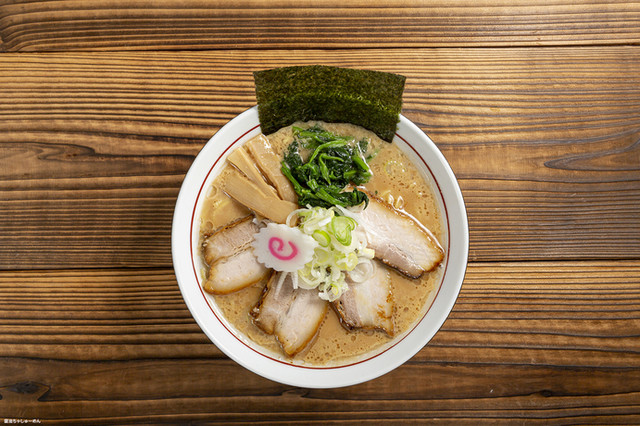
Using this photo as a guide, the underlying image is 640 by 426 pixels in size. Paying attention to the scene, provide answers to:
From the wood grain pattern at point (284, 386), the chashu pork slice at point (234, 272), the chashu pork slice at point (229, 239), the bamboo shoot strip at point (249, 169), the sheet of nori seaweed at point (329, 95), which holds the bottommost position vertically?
the wood grain pattern at point (284, 386)

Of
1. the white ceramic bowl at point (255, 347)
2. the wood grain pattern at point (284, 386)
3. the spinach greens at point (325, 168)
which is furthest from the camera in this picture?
the wood grain pattern at point (284, 386)

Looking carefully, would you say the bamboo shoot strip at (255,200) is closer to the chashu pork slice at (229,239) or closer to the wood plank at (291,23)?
the chashu pork slice at (229,239)

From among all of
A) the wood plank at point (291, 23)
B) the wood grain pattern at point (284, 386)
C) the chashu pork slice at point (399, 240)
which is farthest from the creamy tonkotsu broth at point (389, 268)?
the wood plank at point (291, 23)

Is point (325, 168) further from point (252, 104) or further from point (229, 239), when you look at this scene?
point (252, 104)

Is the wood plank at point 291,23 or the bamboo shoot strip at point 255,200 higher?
the wood plank at point 291,23

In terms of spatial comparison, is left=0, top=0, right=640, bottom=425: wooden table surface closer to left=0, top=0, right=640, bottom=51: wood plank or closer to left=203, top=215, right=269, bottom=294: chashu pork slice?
left=0, top=0, right=640, bottom=51: wood plank

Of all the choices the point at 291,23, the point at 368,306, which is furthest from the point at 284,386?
the point at 291,23

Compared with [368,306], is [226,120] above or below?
above
